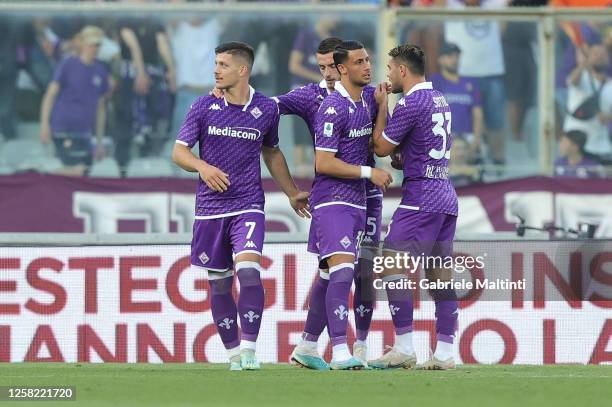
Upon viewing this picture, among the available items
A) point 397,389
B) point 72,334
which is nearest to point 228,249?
point 397,389

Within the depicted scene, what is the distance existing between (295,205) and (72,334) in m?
3.25

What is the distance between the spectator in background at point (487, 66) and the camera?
17766 mm

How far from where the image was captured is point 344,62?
11.8 meters

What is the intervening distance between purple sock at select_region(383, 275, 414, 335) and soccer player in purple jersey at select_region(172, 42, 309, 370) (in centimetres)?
98

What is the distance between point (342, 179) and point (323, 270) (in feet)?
2.46

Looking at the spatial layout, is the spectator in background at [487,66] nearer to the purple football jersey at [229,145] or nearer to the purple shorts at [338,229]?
the purple shorts at [338,229]

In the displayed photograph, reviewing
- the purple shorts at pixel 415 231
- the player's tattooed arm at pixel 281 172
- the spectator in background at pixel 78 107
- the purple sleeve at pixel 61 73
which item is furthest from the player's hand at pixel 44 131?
the purple shorts at pixel 415 231

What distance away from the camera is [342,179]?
38.9 feet

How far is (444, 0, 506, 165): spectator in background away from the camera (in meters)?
17.8

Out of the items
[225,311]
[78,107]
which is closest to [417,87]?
[225,311]

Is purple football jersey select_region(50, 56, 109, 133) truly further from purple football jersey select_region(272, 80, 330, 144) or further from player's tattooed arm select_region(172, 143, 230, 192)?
player's tattooed arm select_region(172, 143, 230, 192)

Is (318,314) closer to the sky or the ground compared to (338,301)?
closer to the ground

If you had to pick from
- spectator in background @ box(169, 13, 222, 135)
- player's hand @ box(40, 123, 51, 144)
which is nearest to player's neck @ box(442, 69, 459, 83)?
spectator in background @ box(169, 13, 222, 135)

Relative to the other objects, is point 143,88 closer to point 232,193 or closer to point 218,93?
point 218,93
